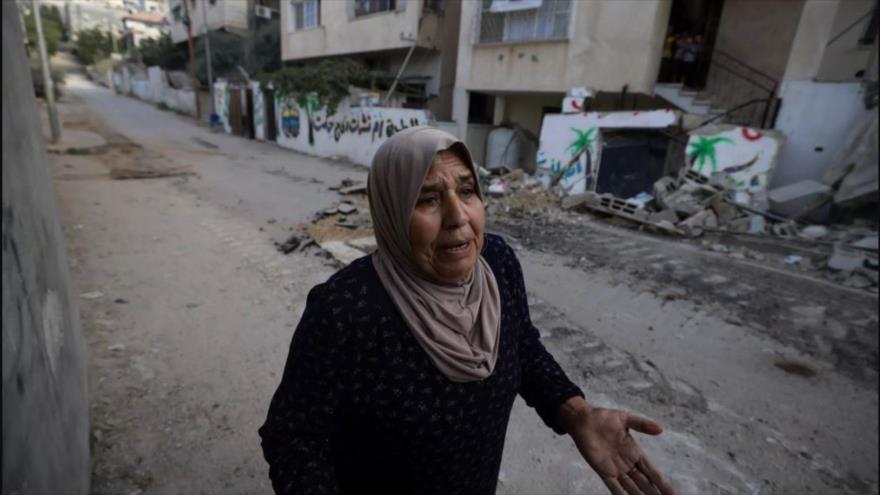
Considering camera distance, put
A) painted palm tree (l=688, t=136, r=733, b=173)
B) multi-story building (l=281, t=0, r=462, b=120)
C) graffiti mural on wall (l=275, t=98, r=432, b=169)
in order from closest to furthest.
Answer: painted palm tree (l=688, t=136, r=733, b=173), graffiti mural on wall (l=275, t=98, r=432, b=169), multi-story building (l=281, t=0, r=462, b=120)

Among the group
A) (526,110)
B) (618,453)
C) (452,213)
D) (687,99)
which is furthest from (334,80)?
(618,453)

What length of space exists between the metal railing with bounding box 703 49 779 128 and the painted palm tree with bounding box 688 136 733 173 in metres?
1.19

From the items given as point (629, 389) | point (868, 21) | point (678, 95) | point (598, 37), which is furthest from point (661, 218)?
point (868, 21)

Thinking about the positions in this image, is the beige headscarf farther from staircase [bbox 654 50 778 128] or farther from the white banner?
the white banner

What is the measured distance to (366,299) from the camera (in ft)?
3.50

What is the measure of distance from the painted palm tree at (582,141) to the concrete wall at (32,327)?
30.0ft

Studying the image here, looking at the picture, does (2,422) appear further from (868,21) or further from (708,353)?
(708,353)

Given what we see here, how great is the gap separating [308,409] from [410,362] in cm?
27

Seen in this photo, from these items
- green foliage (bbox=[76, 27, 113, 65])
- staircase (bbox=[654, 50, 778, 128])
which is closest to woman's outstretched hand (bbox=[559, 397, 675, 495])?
staircase (bbox=[654, 50, 778, 128])

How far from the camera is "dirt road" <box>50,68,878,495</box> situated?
2176 mm

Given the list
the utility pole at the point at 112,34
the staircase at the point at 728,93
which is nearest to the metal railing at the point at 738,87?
the staircase at the point at 728,93

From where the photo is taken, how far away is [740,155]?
305 inches

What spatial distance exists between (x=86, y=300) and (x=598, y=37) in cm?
972

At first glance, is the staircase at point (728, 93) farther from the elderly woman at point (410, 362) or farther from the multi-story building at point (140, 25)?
the multi-story building at point (140, 25)
